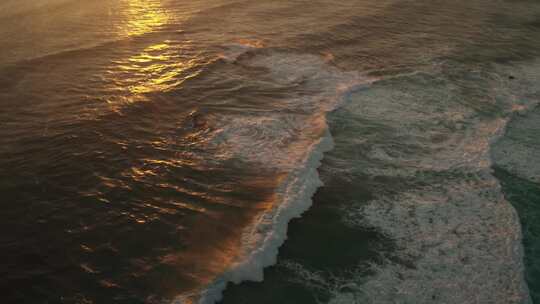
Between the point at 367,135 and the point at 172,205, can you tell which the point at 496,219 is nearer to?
the point at 367,135

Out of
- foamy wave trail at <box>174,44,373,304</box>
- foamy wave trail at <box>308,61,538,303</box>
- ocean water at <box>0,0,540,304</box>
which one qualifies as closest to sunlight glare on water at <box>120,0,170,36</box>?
ocean water at <box>0,0,540,304</box>

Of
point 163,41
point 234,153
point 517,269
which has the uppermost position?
point 163,41

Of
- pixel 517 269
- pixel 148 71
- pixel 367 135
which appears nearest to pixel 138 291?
pixel 517 269

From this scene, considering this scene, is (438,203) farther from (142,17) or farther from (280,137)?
(142,17)

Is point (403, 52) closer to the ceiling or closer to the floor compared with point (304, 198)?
closer to the ceiling

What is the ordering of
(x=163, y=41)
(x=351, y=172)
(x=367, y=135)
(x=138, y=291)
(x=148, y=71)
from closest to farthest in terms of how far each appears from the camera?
(x=138, y=291), (x=351, y=172), (x=367, y=135), (x=148, y=71), (x=163, y=41)

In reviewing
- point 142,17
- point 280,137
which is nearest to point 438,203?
point 280,137

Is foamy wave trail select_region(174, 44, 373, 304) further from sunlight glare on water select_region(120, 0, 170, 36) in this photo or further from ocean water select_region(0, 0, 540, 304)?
sunlight glare on water select_region(120, 0, 170, 36)

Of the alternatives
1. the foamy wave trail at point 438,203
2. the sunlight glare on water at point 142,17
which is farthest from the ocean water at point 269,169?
the sunlight glare on water at point 142,17
